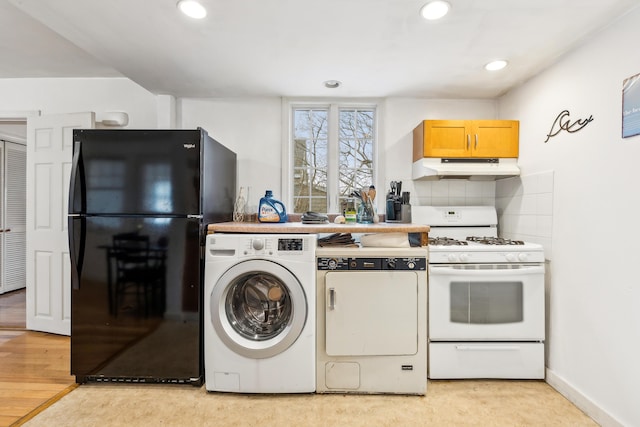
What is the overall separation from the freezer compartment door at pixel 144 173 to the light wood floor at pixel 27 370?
1.16 meters

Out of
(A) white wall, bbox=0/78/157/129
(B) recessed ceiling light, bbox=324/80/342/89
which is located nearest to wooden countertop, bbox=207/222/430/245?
(B) recessed ceiling light, bbox=324/80/342/89

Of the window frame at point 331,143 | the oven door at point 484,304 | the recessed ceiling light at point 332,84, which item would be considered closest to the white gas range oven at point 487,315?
the oven door at point 484,304

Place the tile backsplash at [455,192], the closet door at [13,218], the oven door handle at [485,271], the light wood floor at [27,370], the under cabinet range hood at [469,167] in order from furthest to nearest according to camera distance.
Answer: the closet door at [13,218]
the tile backsplash at [455,192]
the under cabinet range hood at [469,167]
the oven door handle at [485,271]
the light wood floor at [27,370]

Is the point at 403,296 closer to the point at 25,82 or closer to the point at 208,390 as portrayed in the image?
the point at 208,390

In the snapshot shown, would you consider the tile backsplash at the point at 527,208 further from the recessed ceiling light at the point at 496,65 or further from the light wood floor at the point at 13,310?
the light wood floor at the point at 13,310

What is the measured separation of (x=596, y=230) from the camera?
67.6 inches

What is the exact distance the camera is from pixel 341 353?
1.87 metres

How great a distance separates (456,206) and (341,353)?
5.59 feet

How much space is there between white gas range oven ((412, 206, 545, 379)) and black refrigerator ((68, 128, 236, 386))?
1.60m

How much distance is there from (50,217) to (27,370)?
49.3 inches

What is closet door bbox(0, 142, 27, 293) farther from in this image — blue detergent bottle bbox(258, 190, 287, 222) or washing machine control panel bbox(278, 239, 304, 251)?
washing machine control panel bbox(278, 239, 304, 251)

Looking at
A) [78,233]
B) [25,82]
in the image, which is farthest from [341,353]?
[25,82]

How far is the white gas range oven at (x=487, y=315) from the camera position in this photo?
2023mm

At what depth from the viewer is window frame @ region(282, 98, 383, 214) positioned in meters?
2.83
